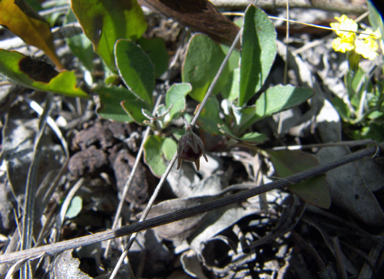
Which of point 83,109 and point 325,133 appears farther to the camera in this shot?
point 83,109

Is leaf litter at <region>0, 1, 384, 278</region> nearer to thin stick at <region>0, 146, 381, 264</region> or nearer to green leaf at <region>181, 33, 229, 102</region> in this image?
thin stick at <region>0, 146, 381, 264</region>

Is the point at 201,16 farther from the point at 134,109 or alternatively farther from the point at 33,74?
the point at 33,74

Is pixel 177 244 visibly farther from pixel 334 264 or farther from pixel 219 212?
pixel 334 264

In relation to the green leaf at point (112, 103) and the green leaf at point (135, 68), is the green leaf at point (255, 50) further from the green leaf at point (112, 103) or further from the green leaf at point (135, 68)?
the green leaf at point (112, 103)

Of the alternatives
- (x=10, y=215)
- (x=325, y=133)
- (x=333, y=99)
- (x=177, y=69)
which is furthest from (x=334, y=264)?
(x=10, y=215)

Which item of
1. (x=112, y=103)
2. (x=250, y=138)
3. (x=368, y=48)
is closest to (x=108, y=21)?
(x=112, y=103)

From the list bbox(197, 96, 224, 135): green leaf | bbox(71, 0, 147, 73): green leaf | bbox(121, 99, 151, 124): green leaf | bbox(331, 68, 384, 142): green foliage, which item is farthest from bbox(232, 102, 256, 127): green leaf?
bbox(71, 0, 147, 73): green leaf

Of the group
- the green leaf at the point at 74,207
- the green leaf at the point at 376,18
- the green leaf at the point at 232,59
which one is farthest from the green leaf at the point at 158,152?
A: the green leaf at the point at 376,18
